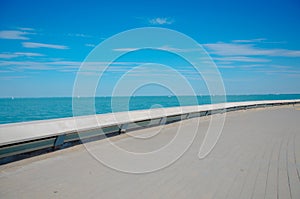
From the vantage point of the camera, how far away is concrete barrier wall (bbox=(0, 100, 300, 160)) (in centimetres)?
675

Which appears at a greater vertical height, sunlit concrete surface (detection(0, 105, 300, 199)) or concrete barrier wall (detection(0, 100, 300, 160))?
concrete barrier wall (detection(0, 100, 300, 160))

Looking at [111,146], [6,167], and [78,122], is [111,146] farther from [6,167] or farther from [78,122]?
[6,167]

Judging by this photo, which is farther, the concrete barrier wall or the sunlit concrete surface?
the concrete barrier wall

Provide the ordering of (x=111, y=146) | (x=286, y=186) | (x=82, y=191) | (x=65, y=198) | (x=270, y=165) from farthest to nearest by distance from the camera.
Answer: (x=111, y=146) → (x=270, y=165) → (x=286, y=186) → (x=82, y=191) → (x=65, y=198)

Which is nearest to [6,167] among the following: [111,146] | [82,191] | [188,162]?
[82,191]

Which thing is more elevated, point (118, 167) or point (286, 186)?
point (118, 167)

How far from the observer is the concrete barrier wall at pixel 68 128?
6.75 m

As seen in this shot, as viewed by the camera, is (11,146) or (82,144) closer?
(11,146)

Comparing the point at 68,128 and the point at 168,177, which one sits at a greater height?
the point at 68,128

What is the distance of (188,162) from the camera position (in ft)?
23.6

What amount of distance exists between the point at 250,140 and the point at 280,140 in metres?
1.15

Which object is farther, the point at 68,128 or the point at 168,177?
the point at 68,128

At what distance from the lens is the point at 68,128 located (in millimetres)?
8523

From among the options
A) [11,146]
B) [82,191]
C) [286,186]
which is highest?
[11,146]
